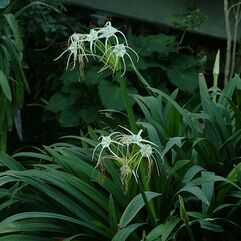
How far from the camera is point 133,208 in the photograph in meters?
3.02

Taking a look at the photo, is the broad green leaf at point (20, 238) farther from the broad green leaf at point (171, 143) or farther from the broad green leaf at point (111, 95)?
the broad green leaf at point (111, 95)

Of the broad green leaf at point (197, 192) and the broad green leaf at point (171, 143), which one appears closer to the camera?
the broad green leaf at point (197, 192)

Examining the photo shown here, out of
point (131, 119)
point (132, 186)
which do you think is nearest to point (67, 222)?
point (132, 186)

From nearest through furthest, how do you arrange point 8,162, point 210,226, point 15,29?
point 210,226 → point 8,162 → point 15,29

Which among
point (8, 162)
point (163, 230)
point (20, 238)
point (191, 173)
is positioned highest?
point (191, 173)

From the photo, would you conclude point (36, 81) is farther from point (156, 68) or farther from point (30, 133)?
point (156, 68)

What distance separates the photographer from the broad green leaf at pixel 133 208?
297 centimetres

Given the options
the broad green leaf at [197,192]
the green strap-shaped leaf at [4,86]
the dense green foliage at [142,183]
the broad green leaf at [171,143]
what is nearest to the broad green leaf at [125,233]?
the dense green foliage at [142,183]

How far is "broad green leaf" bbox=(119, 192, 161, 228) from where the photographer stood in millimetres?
2975

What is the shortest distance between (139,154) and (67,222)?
0.66 m

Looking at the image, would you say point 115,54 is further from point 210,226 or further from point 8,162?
point 8,162

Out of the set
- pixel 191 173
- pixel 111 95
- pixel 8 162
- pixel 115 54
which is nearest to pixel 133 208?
pixel 191 173

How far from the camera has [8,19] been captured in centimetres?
511

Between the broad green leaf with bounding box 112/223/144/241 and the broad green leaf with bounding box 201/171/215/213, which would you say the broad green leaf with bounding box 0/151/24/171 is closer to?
the broad green leaf with bounding box 112/223/144/241
